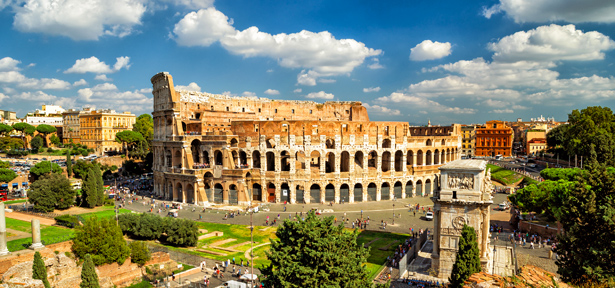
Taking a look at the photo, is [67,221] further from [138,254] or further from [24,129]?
[24,129]

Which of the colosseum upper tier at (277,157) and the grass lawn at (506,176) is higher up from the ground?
the colosseum upper tier at (277,157)

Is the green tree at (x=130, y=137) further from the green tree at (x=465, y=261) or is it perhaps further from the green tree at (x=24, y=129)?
the green tree at (x=465, y=261)

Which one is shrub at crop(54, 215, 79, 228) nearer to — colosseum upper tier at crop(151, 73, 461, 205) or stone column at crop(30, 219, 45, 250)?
stone column at crop(30, 219, 45, 250)

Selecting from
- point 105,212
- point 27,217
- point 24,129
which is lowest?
point 105,212

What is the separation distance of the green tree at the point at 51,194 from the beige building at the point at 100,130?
6606 centimetres

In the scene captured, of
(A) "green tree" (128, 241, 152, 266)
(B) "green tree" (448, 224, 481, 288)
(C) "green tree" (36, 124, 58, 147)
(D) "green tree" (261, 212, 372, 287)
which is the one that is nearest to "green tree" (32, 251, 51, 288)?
(A) "green tree" (128, 241, 152, 266)

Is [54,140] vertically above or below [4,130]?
below

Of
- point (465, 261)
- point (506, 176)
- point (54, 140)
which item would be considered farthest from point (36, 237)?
point (54, 140)

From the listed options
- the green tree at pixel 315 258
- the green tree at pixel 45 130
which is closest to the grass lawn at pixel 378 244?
the green tree at pixel 315 258

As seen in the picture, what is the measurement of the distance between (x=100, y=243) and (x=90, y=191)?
25171mm

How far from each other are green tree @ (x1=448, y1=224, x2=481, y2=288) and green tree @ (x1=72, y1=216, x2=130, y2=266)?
2388 centimetres

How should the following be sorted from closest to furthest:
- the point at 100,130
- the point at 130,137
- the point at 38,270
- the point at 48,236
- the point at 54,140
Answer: the point at 38,270 < the point at 48,236 < the point at 130,137 < the point at 100,130 < the point at 54,140

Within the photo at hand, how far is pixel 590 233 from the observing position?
21953 mm

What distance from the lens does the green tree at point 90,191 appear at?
166 feet
